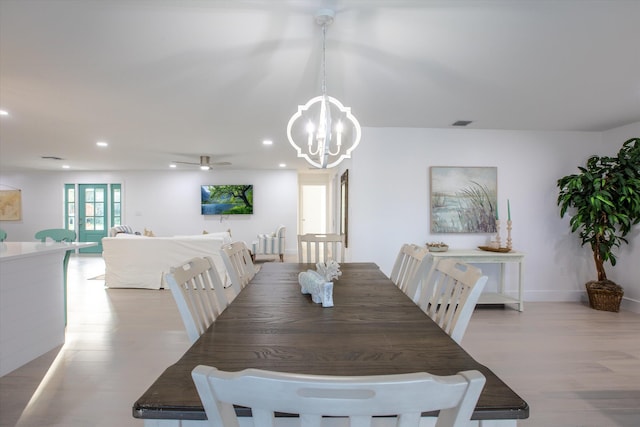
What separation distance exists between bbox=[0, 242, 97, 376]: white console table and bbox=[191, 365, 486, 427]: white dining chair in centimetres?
273

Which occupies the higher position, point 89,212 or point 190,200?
point 190,200

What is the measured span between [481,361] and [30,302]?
3673 millimetres

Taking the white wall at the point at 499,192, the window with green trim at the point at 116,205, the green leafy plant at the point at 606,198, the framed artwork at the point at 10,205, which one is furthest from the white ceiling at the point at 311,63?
the framed artwork at the point at 10,205

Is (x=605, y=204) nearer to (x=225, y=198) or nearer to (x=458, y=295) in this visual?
(x=458, y=295)

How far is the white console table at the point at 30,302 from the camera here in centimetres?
234

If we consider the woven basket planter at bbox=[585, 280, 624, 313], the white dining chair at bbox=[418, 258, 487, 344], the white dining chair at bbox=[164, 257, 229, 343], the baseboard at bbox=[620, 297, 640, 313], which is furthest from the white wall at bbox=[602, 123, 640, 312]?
the white dining chair at bbox=[164, 257, 229, 343]

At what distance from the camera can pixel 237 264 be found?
7.19 ft

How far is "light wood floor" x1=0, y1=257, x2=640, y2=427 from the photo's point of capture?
1927mm

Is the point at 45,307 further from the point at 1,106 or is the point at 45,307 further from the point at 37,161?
the point at 37,161

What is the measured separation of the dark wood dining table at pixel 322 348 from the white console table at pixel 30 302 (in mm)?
2029

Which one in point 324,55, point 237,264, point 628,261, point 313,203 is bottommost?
point 628,261

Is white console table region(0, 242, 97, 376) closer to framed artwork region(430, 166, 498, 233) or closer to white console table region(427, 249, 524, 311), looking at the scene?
white console table region(427, 249, 524, 311)

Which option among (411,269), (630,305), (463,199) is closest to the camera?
(411,269)

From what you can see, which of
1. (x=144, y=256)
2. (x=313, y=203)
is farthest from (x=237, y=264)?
(x=313, y=203)
